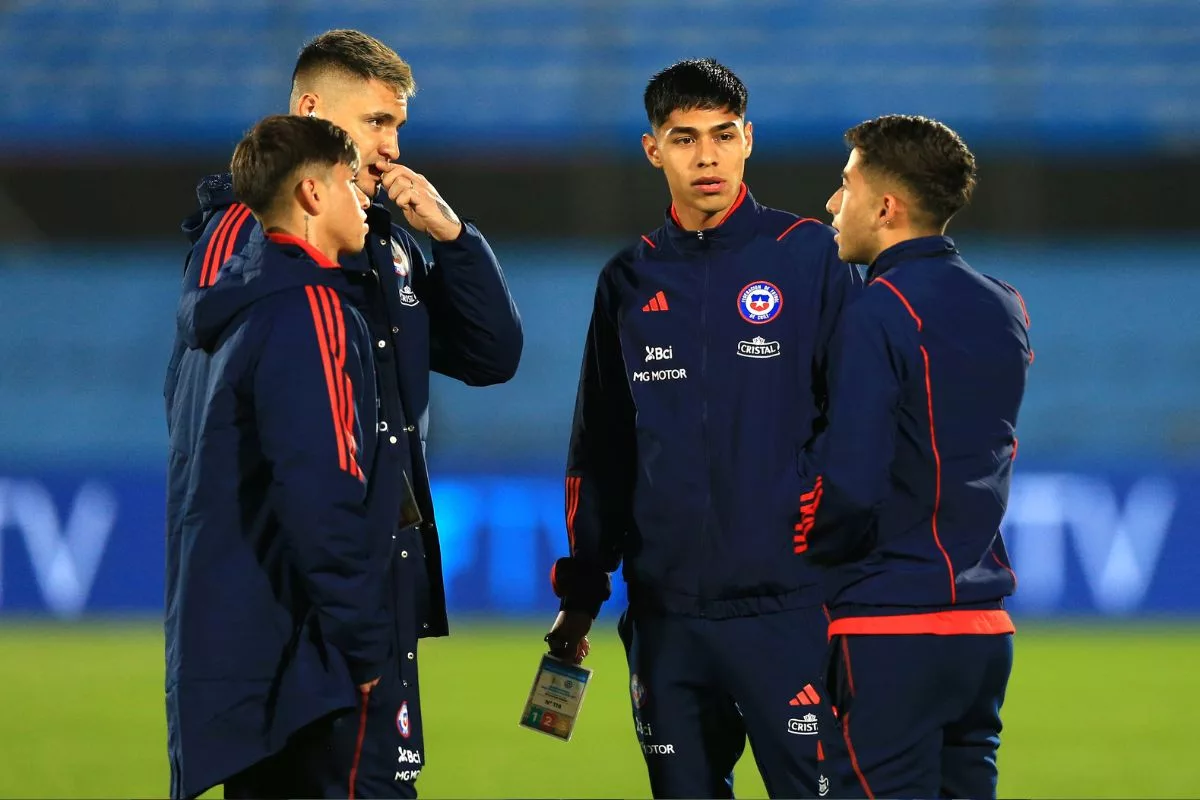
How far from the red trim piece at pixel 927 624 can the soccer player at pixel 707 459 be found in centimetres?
37

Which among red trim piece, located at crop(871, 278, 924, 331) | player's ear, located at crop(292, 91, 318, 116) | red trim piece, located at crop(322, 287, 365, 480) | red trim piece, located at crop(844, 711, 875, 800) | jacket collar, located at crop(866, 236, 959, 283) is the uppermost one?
player's ear, located at crop(292, 91, 318, 116)

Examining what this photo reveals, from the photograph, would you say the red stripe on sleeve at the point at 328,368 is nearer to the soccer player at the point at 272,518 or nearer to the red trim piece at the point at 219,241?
the soccer player at the point at 272,518

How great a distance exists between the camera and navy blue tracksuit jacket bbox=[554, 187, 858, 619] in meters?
3.79

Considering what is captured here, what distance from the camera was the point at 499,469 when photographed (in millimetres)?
11445

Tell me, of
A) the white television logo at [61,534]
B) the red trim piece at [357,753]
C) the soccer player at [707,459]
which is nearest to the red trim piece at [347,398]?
the red trim piece at [357,753]

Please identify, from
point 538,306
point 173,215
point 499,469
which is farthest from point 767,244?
point 173,215

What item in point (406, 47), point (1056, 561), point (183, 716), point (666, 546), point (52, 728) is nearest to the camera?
point (183, 716)

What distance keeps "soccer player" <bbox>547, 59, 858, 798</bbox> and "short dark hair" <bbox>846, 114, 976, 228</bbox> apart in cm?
36

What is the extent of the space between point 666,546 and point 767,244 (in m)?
0.77

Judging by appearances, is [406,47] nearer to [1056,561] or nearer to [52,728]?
[1056,561]

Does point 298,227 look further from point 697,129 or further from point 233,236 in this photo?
point 697,129

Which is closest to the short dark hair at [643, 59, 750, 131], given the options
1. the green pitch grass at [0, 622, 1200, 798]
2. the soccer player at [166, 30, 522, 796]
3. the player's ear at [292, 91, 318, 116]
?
the soccer player at [166, 30, 522, 796]

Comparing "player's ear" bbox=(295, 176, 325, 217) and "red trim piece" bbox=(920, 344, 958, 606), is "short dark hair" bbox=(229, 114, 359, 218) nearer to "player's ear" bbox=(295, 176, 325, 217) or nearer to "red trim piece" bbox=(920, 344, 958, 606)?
"player's ear" bbox=(295, 176, 325, 217)

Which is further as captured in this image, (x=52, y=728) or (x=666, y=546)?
(x=52, y=728)
